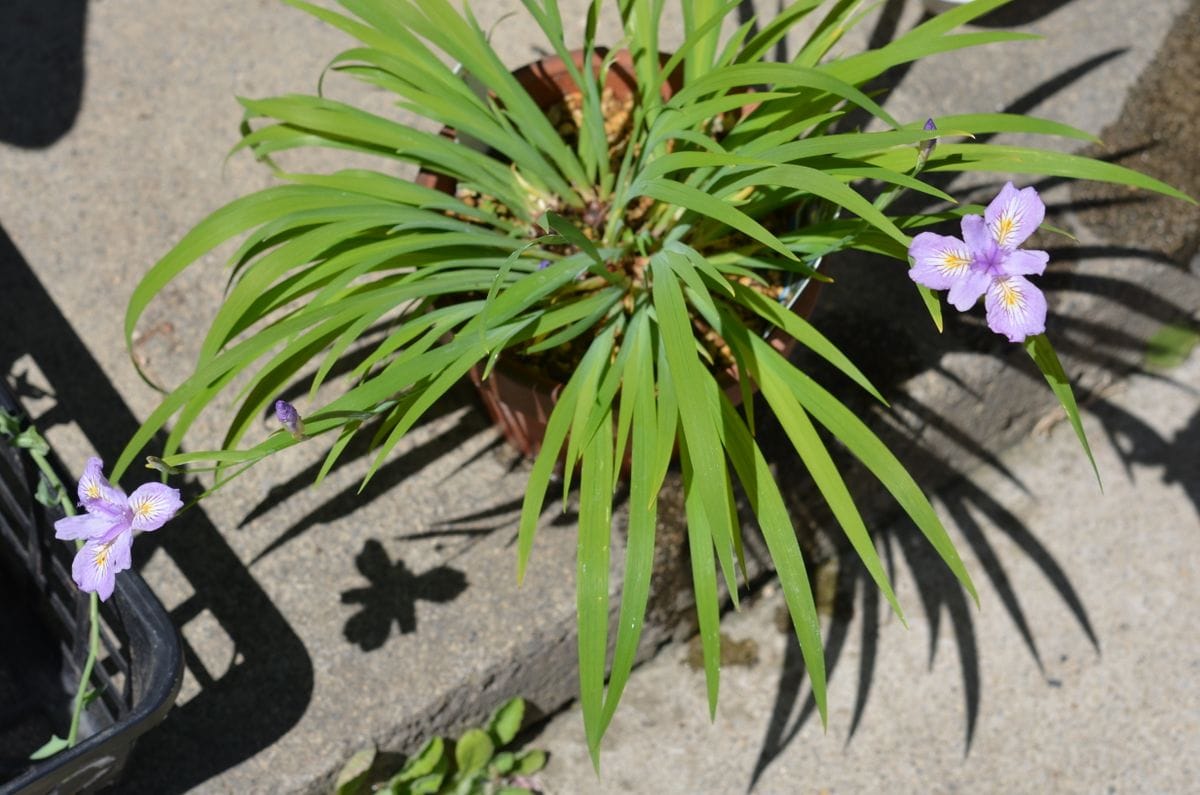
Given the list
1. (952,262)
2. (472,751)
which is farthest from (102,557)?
(952,262)

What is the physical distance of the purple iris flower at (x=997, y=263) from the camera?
3.57 ft

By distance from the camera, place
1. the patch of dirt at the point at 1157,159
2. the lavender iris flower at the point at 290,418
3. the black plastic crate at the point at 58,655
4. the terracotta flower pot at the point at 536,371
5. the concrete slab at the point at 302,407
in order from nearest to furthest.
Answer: the lavender iris flower at the point at 290,418
the black plastic crate at the point at 58,655
the terracotta flower pot at the point at 536,371
the concrete slab at the point at 302,407
the patch of dirt at the point at 1157,159

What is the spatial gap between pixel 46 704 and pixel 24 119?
3.07 feet

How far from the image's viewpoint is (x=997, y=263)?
3.62ft

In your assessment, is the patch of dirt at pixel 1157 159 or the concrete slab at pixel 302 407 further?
the patch of dirt at pixel 1157 159

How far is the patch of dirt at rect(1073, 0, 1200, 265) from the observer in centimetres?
188

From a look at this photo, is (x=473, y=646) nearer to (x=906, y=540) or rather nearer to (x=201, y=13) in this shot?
(x=906, y=540)

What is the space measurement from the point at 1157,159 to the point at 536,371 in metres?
1.13

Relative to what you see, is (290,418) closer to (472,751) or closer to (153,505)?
(153,505)

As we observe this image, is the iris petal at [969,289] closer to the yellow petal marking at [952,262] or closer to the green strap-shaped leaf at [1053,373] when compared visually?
the yellow petal marking at [952,262]

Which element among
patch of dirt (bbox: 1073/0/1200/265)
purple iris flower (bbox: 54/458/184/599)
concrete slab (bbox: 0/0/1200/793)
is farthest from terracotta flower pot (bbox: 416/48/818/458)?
patch of dirt (bbox: 1073/0/1200/265)

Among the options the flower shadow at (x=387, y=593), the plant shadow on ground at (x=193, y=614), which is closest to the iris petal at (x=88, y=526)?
the plant shadow on ground at (x=193, y=614)

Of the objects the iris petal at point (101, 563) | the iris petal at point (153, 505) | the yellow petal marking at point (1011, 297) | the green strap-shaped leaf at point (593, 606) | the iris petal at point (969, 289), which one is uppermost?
the iris petal at point (153, 505)

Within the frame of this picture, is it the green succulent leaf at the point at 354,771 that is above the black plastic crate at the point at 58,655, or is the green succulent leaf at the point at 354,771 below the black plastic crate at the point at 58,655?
below
